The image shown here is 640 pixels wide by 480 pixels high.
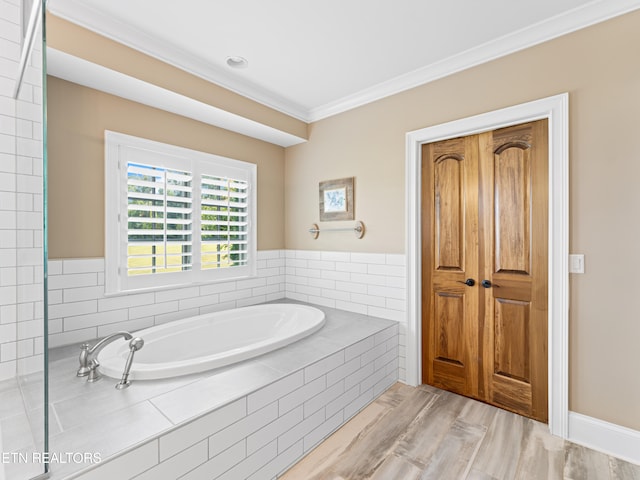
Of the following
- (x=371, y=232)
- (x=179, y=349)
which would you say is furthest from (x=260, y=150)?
Result: (x=179, y=349)

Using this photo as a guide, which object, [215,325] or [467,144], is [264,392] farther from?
[467,144]

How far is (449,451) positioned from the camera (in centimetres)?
182

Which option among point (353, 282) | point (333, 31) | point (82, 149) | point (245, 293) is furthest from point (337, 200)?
point (82, 149)

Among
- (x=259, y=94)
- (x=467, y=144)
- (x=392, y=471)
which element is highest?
(x=259, y=94)

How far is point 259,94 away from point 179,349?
2.26 metres

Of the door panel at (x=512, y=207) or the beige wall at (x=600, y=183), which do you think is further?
the door panel at (x=512, y=207)

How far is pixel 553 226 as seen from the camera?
1.94m

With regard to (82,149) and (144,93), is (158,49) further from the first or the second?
(82,149)

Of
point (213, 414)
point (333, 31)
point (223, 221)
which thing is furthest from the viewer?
point (223, 221)


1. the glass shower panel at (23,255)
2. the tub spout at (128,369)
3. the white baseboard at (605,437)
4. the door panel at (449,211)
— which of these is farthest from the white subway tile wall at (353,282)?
the glass shower panel at (23,255)

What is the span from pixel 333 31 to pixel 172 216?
72.9 inches

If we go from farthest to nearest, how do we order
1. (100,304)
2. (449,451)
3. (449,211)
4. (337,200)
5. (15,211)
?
(337,200) < (449,211) < (100,304) < (449,451) < (15,211)

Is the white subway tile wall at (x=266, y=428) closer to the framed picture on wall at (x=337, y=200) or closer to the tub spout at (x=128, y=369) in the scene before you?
the tub spout at (x=128, y=369)

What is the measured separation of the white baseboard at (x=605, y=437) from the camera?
172cm
